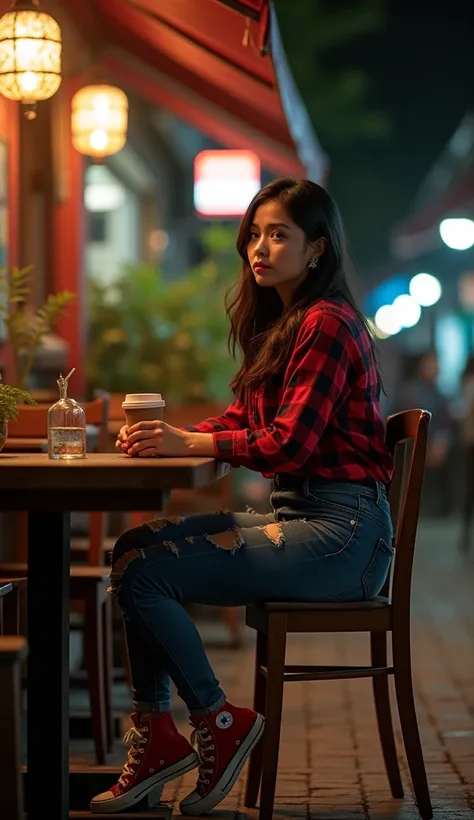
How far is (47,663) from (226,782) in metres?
0.60

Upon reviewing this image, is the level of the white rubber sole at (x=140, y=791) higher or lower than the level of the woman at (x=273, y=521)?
lower

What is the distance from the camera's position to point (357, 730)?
501 centimetres

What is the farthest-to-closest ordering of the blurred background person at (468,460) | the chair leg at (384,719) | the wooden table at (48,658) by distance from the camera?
the blurred background person at (468,460) < the chair leg at (384,719) < the wooden table at (48,658)

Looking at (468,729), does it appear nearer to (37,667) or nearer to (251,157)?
(37,667)

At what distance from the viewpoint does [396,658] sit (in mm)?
3695

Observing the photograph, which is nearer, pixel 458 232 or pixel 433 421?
pixel 433 421

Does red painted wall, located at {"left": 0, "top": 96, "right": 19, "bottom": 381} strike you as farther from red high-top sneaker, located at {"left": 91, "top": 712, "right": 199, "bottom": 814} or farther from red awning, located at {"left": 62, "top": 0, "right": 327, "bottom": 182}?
red high-top sneaker, located at {"left": 91, "top": 712, "right": 199, "bottom": 814}

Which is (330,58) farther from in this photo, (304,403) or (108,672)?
(304,403)

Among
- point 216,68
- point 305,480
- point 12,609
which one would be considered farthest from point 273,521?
point 216,68

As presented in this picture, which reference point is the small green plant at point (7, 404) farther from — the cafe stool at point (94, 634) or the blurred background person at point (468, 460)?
the blurred background person at point (468, 460)

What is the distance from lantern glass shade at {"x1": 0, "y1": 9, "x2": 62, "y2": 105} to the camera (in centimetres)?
539

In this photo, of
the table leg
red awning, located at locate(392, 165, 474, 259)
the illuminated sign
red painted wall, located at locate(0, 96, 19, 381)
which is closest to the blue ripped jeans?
the table leg

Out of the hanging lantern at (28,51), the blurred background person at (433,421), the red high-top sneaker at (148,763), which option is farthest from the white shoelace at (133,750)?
the blurred background person at (433,421)

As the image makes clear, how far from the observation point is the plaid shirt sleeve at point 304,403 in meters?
3.41
